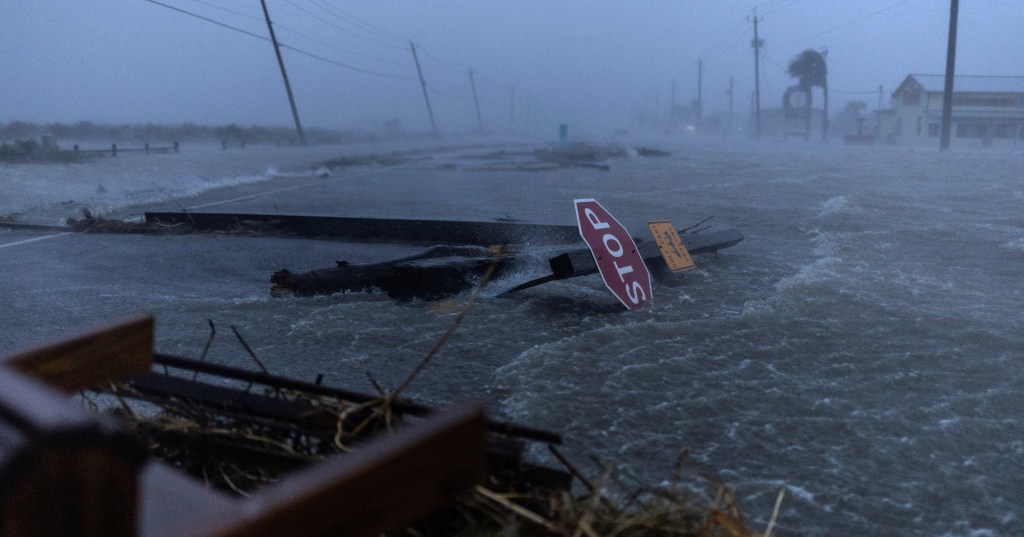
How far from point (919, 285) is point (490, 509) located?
23.8 ft

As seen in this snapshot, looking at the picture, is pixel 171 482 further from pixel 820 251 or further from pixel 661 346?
pixel 820 251

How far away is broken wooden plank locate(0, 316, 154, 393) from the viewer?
1838 millimetres

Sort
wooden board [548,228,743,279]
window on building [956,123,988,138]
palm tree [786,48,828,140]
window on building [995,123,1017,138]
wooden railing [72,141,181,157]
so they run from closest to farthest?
wooden board [548,228,743,279] < wooden railing [72,141,181,157] < window on building [995,123,1017,138] < window on building [956,123,988,138] < palm tree [786,48,828,140]

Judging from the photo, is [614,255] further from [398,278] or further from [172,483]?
[172,483]

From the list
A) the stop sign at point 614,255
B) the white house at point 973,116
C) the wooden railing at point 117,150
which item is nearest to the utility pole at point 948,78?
the white house at point 973,116

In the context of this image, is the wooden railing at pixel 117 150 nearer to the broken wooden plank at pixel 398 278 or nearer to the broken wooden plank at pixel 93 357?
the broken wooden plank at pixel 398 278

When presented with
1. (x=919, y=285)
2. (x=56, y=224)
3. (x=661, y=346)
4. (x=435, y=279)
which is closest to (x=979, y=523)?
(x=661, y=346)

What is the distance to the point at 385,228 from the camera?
11070 mm

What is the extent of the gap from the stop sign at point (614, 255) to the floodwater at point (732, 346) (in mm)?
202

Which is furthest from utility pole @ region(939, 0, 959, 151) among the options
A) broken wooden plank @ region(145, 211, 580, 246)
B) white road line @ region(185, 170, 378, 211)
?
broken wooden plank @ region(145, 211, 580, 246)

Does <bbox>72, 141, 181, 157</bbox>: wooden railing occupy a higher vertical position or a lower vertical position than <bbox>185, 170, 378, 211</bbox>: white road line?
Result: higher

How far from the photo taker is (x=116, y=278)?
325 inches

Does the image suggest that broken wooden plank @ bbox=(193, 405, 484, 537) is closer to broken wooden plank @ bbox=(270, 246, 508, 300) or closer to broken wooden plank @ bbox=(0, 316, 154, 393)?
broken wooden plank @ bbox=(0, 316, 154, 393)

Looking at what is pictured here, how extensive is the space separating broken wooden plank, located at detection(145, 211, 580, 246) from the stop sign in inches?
104
